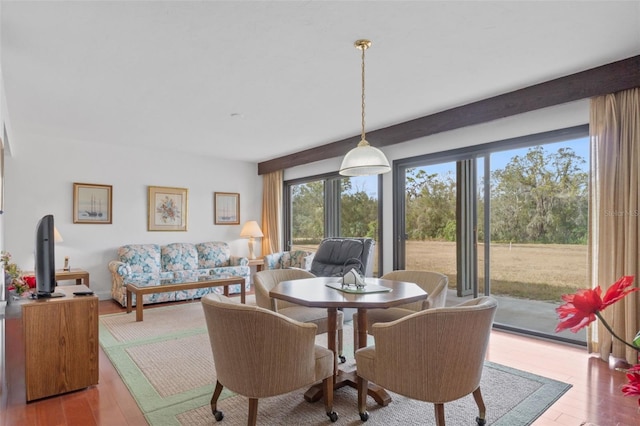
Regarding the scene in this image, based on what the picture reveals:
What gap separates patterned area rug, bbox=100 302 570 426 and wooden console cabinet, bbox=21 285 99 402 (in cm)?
37

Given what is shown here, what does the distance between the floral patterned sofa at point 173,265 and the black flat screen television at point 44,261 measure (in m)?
2.38

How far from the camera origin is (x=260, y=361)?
1957 millimetres

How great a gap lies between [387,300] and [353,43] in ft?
5.96

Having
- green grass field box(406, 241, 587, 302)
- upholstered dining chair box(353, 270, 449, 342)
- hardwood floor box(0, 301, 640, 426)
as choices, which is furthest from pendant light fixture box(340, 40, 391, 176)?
green grass field box(406, 241, 587, 302)

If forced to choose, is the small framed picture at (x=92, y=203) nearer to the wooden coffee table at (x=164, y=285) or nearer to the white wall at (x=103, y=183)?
the white wall at (x=103, y=183)

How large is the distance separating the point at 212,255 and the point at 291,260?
4.92 ft

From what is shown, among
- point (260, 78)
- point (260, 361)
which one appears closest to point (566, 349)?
point (260, 361)

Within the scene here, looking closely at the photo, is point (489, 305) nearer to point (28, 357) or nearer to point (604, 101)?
point (604, 101)

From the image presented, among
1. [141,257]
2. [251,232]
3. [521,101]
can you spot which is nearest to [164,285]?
[141,257]

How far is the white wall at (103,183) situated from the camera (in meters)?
5.31

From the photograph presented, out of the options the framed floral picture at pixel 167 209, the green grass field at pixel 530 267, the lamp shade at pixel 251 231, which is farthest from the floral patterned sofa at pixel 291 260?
the green grass field at pixel 530 267

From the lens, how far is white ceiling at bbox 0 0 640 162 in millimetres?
2346

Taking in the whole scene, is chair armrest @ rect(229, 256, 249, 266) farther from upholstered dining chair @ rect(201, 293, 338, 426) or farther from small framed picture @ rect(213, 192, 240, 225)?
upholstered dining chair @ rect(201, 293, 338, 426)

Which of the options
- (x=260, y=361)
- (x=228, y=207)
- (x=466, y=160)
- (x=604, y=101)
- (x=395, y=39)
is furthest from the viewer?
(x=228, y=207)
